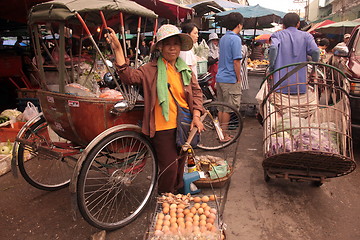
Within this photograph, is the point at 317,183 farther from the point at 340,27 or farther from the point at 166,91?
the point at 340,27

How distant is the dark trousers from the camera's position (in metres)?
2.69

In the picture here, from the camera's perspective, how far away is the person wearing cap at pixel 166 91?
2.45 m

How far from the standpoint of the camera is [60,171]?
3904mm

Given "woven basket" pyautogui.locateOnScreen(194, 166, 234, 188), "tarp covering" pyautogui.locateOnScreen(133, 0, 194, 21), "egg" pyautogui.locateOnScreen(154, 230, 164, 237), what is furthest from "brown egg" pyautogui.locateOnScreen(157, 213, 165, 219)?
"tarp covering" pyautogui.locateOnScreen(133, 0, 194, 21)

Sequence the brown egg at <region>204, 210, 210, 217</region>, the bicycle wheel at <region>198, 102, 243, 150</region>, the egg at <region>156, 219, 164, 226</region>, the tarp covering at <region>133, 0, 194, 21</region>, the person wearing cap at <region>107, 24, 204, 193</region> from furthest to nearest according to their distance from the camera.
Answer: the tarp covering at <region>133, 0, 194, 21</region>, the bicycle wheel at <region>198, 102, 243, 150</region>, the person wearing cap at <region>107, 24, 204, 193</region>, the brown egg at <region>204, 210, 210, 217</region>, the egg at <region>156, 219, 164, 226</region>

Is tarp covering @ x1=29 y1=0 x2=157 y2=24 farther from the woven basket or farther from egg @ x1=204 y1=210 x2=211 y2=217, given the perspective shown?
the woven basket

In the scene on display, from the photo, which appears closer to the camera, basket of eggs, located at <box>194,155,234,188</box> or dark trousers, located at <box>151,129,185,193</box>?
dark trousers, located at <box>151,129,185,193</box>

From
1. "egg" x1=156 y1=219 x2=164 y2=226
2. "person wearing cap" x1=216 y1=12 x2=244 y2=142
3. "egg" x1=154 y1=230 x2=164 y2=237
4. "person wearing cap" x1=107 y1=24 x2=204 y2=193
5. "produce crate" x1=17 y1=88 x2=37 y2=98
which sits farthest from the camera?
"produce crate" x1=17 y1=88 x2=37 y2=98

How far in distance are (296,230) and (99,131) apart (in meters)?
2.23

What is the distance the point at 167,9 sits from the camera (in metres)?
7.19

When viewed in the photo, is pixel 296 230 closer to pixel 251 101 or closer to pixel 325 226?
pixel 325 226

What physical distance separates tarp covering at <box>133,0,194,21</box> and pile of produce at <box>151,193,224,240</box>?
5.54 meters

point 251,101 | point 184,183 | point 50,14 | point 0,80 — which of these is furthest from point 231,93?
point 0,80

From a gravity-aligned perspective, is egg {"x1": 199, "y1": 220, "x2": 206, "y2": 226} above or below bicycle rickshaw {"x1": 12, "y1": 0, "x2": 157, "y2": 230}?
below
